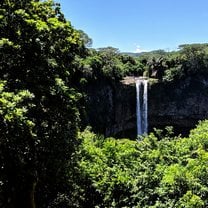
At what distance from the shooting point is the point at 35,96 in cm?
1306

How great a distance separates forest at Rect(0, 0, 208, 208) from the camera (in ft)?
40.3

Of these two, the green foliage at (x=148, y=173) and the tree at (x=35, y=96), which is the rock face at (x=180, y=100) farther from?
the tree at (x=35, y=96)

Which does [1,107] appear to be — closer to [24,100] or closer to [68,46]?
[24,100]

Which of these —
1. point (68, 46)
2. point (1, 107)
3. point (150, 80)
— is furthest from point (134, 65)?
point (1, 107)

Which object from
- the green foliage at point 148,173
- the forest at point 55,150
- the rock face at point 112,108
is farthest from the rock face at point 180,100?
the forest at point 55,150

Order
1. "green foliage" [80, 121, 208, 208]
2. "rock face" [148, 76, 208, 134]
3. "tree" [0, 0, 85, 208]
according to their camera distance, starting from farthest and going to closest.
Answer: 1. "rock face" [148, 76, 208, 134]
2. "green foliage" [80, 121, 208, 208]
3. "tree" [0, 0, 85, 208]

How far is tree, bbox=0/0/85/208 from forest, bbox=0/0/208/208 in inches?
1.1

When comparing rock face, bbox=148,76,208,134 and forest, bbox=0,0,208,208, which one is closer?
forest, bbox=0,0,208,208

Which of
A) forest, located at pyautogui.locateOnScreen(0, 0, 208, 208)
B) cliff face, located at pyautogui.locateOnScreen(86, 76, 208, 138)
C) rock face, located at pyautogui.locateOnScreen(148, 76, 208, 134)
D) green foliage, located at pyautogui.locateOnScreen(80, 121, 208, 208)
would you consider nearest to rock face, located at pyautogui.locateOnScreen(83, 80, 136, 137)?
cliff face, located at pyautogui.locateOnScreen(86, 76, 208, 138)

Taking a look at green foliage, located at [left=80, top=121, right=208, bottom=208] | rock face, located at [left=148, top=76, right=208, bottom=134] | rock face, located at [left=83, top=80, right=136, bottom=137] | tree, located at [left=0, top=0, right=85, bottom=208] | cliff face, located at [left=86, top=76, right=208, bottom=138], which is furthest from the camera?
rock face, located at [left=148, top=76, right=208, bottom=134]

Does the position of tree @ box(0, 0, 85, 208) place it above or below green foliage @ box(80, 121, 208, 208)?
above

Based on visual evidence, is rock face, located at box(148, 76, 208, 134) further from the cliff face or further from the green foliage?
the green foliage

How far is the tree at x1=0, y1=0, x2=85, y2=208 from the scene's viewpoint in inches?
484

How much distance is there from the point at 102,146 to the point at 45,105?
26.9 ft
